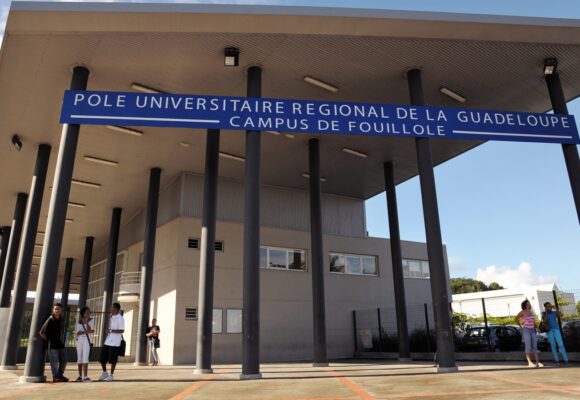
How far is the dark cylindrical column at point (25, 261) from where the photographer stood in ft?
47.2

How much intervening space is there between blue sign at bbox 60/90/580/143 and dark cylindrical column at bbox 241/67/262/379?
34.8 inches

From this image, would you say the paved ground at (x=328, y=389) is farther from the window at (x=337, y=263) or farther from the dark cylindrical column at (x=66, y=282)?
the dark cylindrical column at (x=66, y=282)

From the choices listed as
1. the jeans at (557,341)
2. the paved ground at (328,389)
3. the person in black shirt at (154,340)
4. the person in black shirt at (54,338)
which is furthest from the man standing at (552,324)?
the person in black shirt at (154,340)

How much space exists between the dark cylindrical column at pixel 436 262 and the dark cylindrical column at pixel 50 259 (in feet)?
29.3

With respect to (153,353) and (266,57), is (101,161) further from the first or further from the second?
(266,57)

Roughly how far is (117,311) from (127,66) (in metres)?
6.79

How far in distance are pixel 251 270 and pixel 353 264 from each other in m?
13.8

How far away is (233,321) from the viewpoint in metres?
20.2

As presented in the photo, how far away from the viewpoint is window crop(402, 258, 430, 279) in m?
26.1

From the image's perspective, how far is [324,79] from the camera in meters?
14.4

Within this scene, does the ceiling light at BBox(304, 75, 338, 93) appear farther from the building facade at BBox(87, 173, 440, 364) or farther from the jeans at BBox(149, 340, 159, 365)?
the jeans at BBox(149, 340, 159, 365)

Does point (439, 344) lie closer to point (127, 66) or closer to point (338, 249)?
point (127, 66)

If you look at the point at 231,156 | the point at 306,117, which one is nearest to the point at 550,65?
the point at 306,117

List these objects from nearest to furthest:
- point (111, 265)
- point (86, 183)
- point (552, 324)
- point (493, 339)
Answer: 1. point (552, 324)
2. point (493, 339)
3. point (86, 183)
4. point (111, 265)
